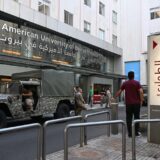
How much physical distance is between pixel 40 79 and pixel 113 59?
3168cm

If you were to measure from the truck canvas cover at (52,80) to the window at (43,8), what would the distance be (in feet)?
41.0

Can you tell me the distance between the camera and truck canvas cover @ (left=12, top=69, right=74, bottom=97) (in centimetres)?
1541

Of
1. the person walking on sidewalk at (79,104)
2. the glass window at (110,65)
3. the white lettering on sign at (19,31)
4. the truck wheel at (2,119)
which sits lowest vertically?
the truck wheel at (2,119)

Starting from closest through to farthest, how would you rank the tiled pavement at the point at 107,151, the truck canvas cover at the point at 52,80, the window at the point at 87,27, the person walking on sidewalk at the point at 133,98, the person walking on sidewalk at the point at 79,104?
the tiled pavement at the point at 107,151 < the person walking on sidewalk at the point at 133,98 < the truck canvas cover at the point at 52,80 < the person walking on sidewalk at the point at 79,104 < the window at the point at 87,27

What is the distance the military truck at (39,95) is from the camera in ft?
42.3

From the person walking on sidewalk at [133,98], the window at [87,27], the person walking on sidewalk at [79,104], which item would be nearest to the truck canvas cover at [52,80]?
the person walking on sidewalk at [79,104]

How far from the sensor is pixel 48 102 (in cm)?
1505

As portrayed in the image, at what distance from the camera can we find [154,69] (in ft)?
28.8

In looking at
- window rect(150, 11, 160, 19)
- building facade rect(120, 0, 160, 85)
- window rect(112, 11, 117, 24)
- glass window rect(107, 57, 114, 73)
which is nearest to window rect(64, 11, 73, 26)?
window rect(112, 11, 117, 24)

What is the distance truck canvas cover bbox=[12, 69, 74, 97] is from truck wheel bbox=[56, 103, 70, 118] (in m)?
0.55

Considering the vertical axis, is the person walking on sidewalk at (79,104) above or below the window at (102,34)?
below

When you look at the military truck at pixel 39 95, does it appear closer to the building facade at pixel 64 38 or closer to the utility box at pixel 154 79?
the utility box at pixel 154 79

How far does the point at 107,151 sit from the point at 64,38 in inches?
986

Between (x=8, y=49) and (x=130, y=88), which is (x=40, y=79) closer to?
(x=130, y=88)
